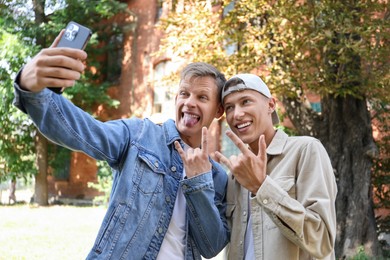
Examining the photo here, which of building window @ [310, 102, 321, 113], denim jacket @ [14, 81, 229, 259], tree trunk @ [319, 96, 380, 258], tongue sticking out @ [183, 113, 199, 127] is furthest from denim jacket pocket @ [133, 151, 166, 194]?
building window @ [310, 102, 321, 113]

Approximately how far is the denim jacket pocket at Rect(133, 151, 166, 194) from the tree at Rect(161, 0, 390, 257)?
562 cm

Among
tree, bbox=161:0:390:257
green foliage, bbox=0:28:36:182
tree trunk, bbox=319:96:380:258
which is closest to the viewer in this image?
tree, bbox=161:0:390:257

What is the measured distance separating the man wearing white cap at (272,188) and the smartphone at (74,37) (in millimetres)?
837

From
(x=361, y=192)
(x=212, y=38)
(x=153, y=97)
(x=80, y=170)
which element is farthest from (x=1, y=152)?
(x=361, y=192)

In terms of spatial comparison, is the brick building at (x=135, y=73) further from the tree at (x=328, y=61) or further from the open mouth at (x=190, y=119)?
the open mouth at (x=190, y=119)

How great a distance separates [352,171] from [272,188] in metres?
7.68

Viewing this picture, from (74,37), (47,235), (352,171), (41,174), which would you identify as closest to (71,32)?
(74,37)

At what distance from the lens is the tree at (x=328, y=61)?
25.5 feet

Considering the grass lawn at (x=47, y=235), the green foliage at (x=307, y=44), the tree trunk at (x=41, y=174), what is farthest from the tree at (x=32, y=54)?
the green foliage at (x=307, y=44)

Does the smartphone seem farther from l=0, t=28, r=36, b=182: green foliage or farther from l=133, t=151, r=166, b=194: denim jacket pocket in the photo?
l=0, t=28, r=36, b=182: green foliage

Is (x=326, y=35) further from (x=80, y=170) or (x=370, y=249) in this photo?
(x=80, y=170)

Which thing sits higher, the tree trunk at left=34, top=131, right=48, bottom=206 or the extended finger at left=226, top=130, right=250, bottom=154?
the extended finger at left=226, top=130, right=250, bottom=154

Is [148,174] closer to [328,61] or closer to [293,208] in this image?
[293,208]

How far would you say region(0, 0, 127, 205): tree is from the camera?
18078mm
